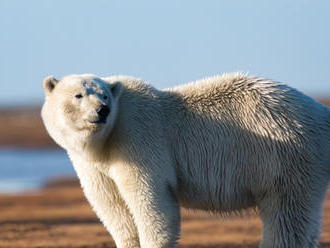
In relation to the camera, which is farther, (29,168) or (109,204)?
(29,168)

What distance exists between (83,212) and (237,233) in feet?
14.1

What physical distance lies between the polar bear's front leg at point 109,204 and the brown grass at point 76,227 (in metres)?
1.68

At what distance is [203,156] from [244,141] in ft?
1.29

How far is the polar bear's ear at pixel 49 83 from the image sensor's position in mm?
6327

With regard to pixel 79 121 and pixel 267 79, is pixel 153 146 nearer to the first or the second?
pixel 79 121

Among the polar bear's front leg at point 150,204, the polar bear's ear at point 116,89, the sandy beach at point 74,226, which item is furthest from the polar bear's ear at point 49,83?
the sandy beach at point 74,226

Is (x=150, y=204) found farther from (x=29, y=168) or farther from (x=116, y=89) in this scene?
(x=29, y=168)

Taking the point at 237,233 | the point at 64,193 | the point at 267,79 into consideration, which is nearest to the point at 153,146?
the point at 267,79

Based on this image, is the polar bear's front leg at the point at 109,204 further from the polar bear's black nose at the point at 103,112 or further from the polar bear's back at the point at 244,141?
the polar bear's black nose at the point at 103,112

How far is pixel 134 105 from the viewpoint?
21.4 feet

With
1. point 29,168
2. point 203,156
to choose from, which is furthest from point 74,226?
point 29,168

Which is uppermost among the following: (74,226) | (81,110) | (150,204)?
(81,110)

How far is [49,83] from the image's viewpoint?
634 centimetres

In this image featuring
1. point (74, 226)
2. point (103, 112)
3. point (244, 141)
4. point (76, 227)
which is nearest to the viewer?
point (103, 112)
